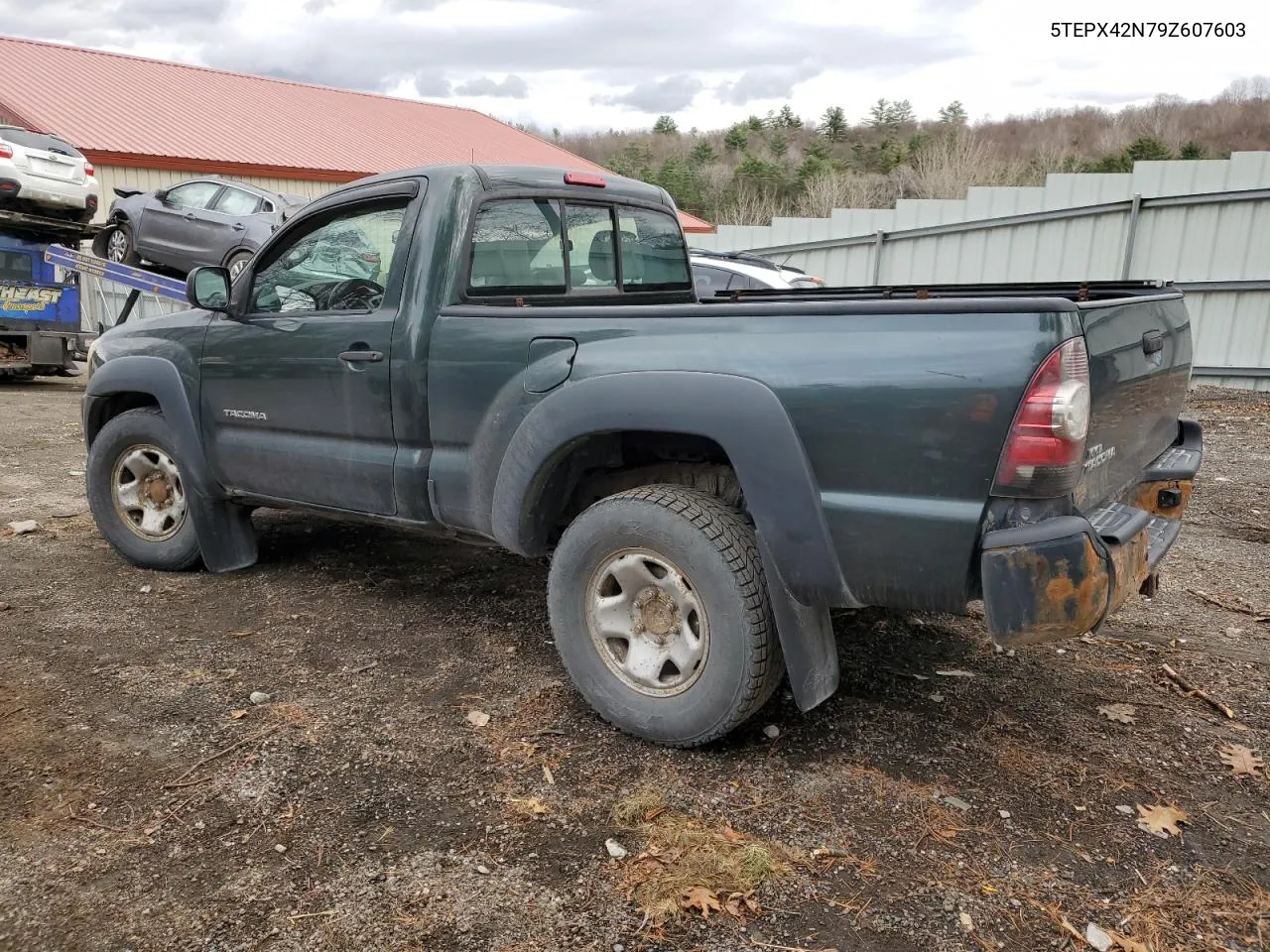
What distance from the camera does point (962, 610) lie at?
2.66 metres

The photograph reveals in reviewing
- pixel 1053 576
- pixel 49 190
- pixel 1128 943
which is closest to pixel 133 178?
pixel 49 190

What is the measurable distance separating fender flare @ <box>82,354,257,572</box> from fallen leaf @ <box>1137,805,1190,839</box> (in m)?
3.99

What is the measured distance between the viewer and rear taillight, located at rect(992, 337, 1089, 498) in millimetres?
2367

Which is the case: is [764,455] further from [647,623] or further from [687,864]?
[687,864]

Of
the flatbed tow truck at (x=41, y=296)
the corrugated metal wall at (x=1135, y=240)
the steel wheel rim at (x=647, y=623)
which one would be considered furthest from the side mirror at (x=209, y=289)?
the corrugated metal wall at (x=1135, y=240)

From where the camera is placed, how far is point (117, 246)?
1355 cm

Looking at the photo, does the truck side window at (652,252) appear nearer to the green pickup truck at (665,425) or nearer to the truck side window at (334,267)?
the green pickup truck at (665,425)

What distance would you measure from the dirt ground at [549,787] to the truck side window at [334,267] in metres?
1.41

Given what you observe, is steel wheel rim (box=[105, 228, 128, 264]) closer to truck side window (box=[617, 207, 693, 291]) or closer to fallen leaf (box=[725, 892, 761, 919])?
truck side window (box=[617, 207, 693, 291])

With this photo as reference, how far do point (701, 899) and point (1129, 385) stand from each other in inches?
74.7

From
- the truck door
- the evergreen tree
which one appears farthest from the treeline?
the truck door

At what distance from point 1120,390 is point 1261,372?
34.9 ft

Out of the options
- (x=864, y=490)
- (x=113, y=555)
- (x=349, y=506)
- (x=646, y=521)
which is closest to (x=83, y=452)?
(x=113, y=555)

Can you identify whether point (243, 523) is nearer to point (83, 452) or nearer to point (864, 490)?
point (864, 490)
